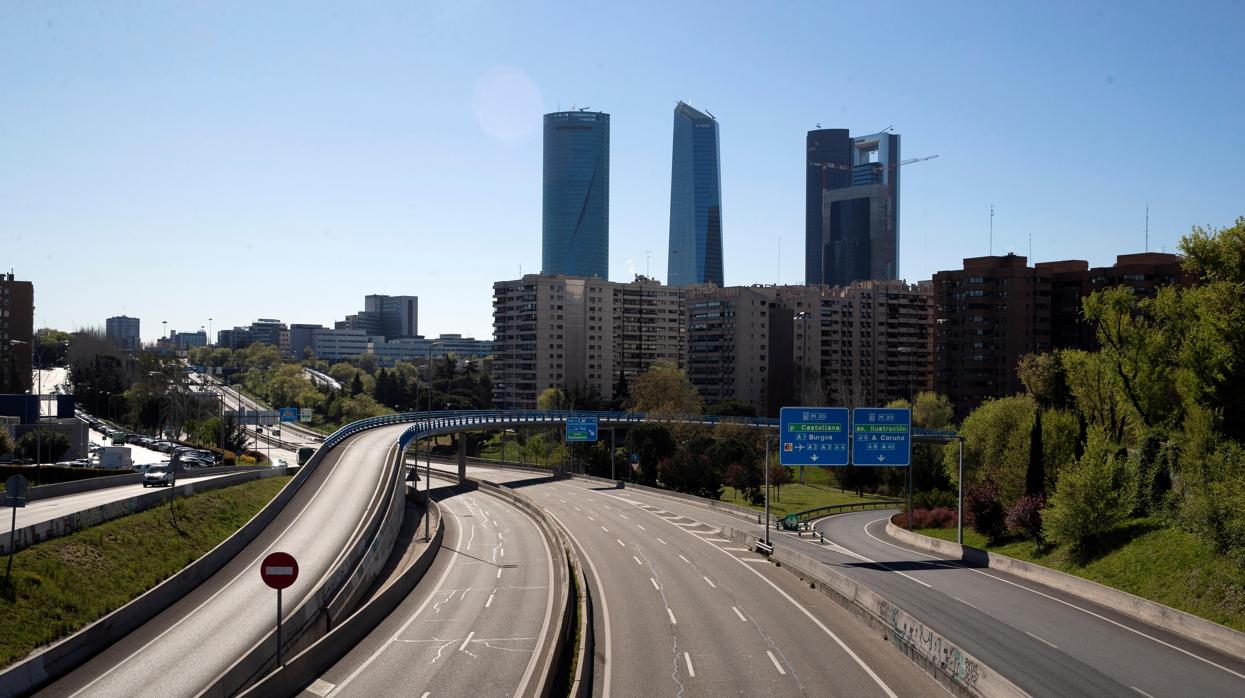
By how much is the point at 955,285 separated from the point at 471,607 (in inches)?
5486

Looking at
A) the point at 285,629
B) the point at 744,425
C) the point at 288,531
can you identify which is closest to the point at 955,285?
the point at 744,425

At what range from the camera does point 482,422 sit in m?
102

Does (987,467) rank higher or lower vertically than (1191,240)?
lower

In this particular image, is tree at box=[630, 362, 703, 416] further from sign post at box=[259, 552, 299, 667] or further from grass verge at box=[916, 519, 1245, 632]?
sign post at box=[259, 552, 299, 667]

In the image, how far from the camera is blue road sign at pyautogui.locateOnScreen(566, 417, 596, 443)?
329 feet

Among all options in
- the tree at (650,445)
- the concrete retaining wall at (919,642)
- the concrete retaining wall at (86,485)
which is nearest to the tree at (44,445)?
the concrete retaining wall at (86,485)

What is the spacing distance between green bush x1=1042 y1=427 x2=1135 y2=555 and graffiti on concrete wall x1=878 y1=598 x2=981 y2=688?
672 inches

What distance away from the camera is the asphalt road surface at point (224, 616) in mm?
25891

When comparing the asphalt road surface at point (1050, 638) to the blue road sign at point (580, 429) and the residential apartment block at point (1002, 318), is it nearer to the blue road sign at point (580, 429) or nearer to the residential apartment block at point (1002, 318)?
the blue road sign at point (580, 429)

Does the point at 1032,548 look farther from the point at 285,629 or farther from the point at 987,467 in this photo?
the point at 285,629

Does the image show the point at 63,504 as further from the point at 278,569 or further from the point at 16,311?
the point at 16,311

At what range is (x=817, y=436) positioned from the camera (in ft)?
176

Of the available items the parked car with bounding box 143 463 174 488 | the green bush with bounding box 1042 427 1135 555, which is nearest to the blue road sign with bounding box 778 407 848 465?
the green bush with bounding box 1042 427 1135 555

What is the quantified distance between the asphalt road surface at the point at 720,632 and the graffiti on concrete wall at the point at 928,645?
54 cm
